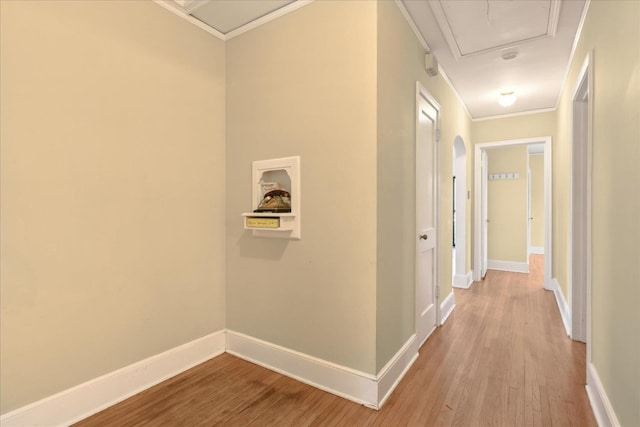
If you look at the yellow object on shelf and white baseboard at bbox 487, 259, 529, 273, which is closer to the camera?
the yellow object on shelf

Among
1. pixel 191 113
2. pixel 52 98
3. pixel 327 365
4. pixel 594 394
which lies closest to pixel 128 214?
pixel 52 98

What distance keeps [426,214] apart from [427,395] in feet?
4.87

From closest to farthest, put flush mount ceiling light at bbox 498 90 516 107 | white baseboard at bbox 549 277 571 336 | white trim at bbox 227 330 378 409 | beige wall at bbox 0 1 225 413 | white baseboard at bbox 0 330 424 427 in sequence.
Result: beige wall at bbox 0 1 225 413, white baseboard at bbox 0 330 424 427, white trim at bbox 227 330 378 409, white baseboard at bbox 549 277 571 336, flush mount ceiling light at bbox 498 90 516 107

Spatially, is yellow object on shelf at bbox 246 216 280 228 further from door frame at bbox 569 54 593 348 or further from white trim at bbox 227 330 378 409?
door frame at bbox 569 54 593 348

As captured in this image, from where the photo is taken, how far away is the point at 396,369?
217cm

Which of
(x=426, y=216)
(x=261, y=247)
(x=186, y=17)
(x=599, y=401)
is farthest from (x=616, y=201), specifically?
(x=186, y=17)

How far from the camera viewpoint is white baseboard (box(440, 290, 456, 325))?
3.36 metres

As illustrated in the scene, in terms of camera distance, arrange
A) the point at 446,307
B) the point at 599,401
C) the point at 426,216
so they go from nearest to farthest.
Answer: the point at 599,401, the point at 426,216, the point at 446,307

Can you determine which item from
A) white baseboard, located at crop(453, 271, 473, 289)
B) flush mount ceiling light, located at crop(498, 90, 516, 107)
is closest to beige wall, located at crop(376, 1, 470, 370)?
flush mount ceiling light, located at crop(498, 90, 516, 107)

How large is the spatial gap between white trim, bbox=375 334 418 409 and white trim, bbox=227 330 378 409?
73mm

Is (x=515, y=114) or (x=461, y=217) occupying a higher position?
Answer: (x=515, y=114)

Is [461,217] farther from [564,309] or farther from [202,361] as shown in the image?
[202,361]

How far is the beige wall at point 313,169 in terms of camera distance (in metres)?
1.94

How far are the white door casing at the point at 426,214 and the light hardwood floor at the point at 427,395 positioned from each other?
0.30 m
